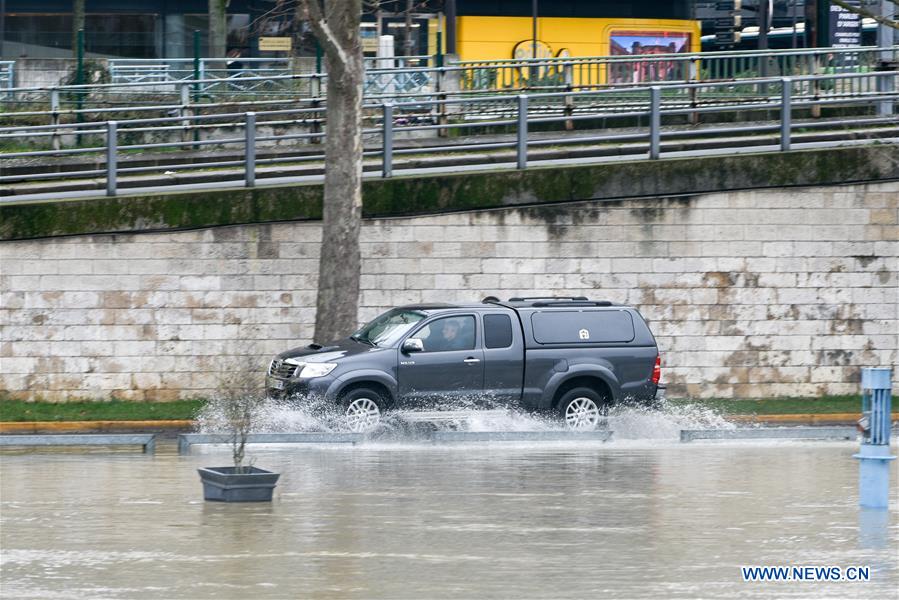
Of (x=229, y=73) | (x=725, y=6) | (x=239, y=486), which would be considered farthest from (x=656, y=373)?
(x=725, y=6)

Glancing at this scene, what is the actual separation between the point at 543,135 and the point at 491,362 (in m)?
8.21

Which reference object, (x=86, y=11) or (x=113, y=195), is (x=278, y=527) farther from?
(x=86, y=11)

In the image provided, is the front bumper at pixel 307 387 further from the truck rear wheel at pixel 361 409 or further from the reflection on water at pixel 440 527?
the reflection on water at pixel 440 527

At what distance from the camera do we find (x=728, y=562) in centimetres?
932

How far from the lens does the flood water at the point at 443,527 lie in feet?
28.5

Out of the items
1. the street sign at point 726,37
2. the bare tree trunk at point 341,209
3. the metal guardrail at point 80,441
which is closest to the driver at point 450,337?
the bare tree trunk at point 341,209

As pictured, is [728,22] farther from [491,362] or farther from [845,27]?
[491,362]

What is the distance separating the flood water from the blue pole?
0.92ft

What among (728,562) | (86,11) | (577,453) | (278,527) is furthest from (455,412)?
(86,11)

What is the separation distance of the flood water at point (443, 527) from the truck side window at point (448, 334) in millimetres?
1991

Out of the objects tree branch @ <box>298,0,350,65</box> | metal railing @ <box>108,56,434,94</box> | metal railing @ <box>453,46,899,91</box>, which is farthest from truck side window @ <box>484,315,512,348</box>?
metal railing @ <box>108,56,434,94</box>

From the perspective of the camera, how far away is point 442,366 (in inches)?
655

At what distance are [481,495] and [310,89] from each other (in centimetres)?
1666

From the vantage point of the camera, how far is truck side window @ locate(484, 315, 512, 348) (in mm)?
16875
